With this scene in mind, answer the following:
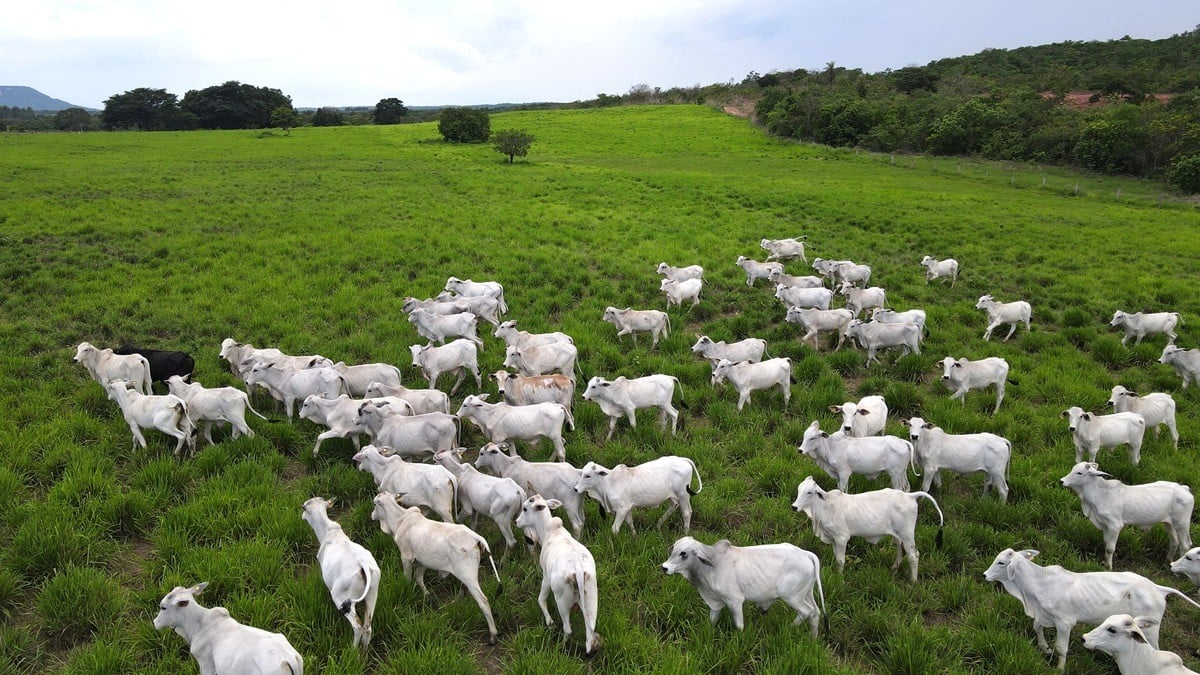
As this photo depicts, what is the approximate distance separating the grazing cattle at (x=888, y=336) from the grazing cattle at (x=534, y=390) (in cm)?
605

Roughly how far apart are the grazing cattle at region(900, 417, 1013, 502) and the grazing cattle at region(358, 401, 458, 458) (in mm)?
5959

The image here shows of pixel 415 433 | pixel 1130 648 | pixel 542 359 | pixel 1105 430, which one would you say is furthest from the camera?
pixel 542 359

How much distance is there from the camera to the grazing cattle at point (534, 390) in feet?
30.9

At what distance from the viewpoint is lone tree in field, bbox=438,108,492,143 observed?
54.1m

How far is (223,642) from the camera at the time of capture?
4648 millimetres

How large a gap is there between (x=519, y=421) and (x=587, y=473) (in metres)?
1.93

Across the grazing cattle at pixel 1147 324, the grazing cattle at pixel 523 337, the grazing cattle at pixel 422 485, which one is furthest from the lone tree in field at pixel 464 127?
the grazing cattle at pixel 422 485

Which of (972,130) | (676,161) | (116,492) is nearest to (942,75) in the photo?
(972,130)

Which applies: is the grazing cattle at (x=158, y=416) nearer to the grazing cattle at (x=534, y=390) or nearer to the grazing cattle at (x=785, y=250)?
the grazing cattle at (x=534, y=390)

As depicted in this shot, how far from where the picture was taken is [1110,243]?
20922mm

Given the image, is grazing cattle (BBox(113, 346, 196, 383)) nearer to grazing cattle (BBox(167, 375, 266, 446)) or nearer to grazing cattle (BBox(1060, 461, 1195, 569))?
grazing cattle (BBox(167, 375, 266, 446))

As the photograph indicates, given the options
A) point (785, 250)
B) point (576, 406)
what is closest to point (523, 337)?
point (576, 406)

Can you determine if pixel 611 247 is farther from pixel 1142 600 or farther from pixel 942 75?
pixel 942 75

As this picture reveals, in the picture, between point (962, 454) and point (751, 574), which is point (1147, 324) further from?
point (751, 574)
